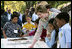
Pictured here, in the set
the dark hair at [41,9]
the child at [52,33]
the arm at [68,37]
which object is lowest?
the child at [52,33]

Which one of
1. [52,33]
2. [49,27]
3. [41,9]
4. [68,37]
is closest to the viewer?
[68,37]

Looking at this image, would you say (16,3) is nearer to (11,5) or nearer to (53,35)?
(11,5)

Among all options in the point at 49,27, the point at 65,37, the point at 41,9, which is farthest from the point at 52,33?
the point at 65,37

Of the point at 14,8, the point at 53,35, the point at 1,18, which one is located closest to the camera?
the point at 53,35

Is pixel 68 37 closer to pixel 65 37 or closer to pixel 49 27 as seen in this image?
pixel 65 37

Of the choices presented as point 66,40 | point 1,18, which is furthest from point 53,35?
point 1,18

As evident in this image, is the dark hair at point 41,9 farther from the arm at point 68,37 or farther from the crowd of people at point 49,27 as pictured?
the arm at point 68,37

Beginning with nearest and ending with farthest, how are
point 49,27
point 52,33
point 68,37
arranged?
1. point 68,37
2. point 52,33
3. point 49,27

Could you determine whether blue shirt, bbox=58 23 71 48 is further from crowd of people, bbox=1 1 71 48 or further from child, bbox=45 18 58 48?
child, bbox=45 18 58 48

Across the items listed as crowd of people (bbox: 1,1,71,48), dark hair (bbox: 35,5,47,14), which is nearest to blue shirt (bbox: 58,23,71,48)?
crowd of people (bbox: 1,1,71,48)

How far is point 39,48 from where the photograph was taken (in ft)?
7.69

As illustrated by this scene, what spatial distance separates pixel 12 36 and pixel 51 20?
131 cm

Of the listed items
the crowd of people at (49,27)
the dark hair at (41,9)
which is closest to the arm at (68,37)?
the crowd of people at (49,27)

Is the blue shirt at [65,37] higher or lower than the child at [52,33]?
higher
